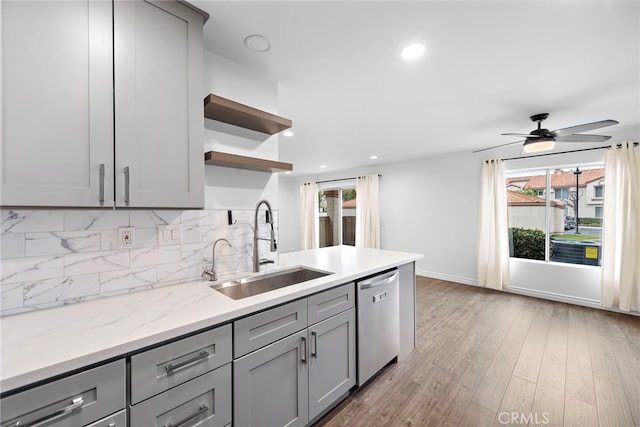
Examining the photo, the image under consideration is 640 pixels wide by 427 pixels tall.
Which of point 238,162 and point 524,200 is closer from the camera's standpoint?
point 238,162

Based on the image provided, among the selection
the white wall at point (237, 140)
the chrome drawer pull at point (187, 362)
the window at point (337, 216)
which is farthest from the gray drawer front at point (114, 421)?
the window at point (337, 216)

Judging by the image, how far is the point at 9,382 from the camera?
70 cm

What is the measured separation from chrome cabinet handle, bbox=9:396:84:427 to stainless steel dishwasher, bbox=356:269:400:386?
4.83ft

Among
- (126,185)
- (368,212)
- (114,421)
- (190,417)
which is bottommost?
(190,417)

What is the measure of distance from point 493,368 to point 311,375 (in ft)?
5.82

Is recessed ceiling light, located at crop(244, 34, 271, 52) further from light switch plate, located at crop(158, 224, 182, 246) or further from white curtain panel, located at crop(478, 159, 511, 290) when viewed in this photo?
white curtain panel, located at crop(478, 159, 511, 290)

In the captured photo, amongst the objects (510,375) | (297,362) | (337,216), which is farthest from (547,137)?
(337,216)

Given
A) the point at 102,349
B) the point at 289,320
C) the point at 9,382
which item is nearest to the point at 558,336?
the point at 289,320

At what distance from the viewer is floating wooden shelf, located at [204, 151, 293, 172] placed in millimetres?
1587

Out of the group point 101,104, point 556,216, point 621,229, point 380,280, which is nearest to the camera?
point 101,104

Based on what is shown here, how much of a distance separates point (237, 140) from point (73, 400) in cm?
160

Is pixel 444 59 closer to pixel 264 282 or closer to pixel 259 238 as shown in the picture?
pixel 259 238

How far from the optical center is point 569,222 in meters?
3.93

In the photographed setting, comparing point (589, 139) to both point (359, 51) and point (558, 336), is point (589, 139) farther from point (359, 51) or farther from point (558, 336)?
point (359, 51)
